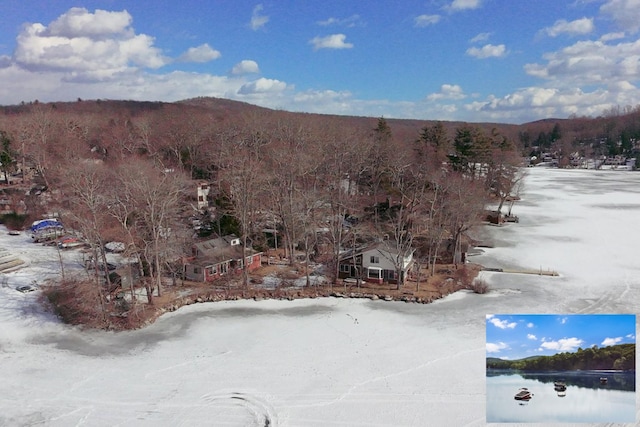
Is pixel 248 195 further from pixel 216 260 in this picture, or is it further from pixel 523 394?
pixel 523 394

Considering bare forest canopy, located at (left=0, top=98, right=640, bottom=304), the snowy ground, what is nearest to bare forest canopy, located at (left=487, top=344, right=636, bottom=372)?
the snowy ground

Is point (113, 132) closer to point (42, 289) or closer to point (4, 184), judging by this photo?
point (4, 184)

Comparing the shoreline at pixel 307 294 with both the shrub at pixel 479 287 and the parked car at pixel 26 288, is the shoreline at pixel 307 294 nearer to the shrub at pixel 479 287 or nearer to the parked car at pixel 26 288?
the shrub at pixel 479 287

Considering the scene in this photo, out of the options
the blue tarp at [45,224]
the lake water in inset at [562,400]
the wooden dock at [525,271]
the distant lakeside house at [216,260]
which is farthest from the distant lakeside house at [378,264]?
the blue tarp at [45,224]

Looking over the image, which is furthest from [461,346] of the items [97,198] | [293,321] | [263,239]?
[97,198]

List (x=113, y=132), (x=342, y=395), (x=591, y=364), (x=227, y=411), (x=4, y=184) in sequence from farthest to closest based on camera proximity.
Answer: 1. (x=113, y=132)
2. (x=4, y=184)
3. (x=342, y=395)
4. (x=227, y=411)
5. (x=591, y=364)

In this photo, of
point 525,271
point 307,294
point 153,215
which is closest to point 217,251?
point 153,215

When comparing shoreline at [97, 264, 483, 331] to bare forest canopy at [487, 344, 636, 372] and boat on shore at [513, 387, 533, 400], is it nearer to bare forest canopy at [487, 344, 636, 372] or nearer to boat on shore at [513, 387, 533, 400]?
bare forest canopy at [487, 344, 636, 372]
